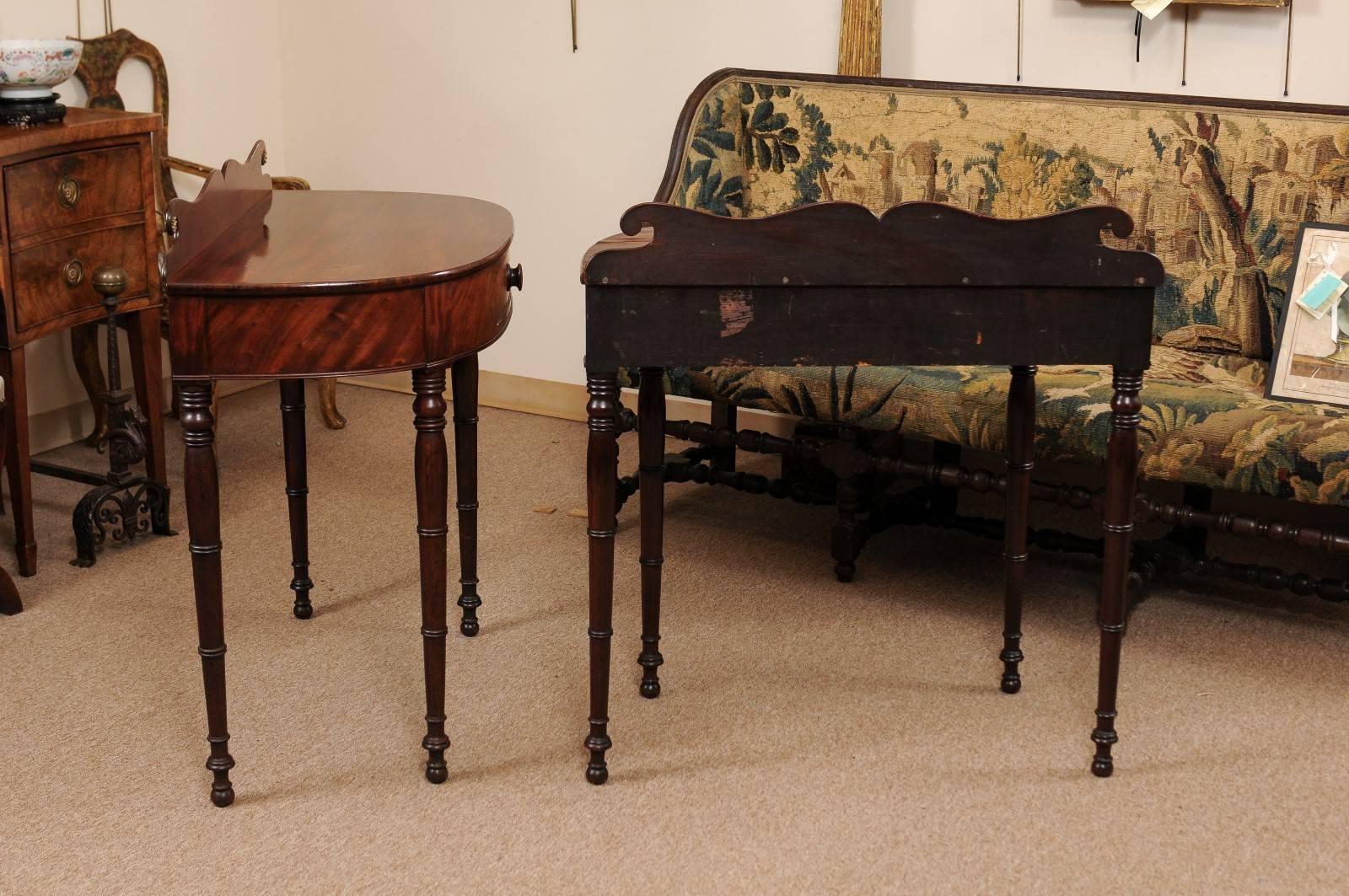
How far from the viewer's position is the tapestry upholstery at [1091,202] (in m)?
2.97

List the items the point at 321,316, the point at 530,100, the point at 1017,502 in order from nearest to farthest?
the point at 321,316 → the point at 1017,502 → the point at 530,100

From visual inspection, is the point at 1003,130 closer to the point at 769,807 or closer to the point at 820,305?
the point at 820,305

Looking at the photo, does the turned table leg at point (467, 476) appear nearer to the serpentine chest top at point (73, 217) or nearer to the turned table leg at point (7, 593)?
the turned table leg at point (7, 593)

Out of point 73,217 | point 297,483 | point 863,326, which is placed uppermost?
point 73,217

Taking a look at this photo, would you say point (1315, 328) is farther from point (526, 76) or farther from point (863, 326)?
point (526, 76)

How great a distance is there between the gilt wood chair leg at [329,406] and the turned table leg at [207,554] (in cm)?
227

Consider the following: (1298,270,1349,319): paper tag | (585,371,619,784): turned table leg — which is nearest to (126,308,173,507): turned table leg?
(585,371,619,784): turned table leg

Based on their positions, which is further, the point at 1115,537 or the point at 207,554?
the point at 1115,537

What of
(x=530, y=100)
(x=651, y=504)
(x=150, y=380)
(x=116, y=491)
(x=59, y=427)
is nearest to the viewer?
(x=651, y=504)

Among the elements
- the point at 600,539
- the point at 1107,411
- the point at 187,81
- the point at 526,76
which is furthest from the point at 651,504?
the point at 187,81

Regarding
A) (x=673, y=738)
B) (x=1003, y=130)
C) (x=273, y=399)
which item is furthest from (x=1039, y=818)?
(x=273, y=399)

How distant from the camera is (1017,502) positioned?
286 centimetres

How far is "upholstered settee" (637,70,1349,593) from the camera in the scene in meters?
2.97

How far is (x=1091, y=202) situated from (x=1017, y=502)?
1033mm
